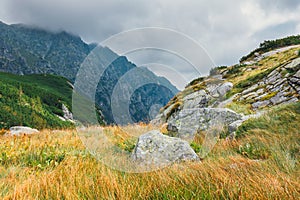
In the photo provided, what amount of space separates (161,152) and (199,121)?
3.74 m

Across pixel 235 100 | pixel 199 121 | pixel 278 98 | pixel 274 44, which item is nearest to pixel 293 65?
pixel 278 98

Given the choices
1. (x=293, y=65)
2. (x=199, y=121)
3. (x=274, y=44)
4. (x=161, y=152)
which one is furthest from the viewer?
(x=274, y=44)

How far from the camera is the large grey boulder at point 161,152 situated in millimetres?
4898

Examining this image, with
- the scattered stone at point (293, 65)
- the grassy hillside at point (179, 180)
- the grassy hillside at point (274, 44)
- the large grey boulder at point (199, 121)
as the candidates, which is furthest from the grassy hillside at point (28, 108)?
the grassy hillside at point (179, 180)

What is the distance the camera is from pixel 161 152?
5230mm

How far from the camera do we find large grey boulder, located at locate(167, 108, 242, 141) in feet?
26.9

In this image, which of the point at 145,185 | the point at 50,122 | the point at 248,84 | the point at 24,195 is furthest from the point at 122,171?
the point at 50,122

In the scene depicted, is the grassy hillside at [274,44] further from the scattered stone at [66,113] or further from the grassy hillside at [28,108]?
the scattered stone at [66,113]

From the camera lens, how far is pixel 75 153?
5.71 meters

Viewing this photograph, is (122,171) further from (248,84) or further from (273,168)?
(248,84)

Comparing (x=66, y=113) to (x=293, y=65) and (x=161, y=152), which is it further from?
(x=161, y=152)

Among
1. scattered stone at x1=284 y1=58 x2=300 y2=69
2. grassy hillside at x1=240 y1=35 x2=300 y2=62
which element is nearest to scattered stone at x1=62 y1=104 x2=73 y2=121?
grassy hillside at x1=240 y1=35 x2=300 y2=62

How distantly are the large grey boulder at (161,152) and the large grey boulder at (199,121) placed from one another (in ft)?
8.11

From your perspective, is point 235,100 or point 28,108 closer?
point 235,100
